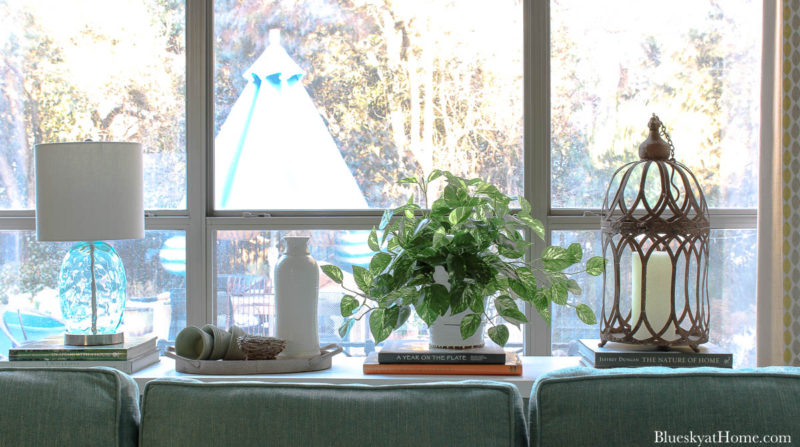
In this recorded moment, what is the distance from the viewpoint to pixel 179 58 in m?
3.05

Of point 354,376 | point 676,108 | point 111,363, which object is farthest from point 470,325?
point 676,108

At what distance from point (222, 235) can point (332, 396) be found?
206 centimetres

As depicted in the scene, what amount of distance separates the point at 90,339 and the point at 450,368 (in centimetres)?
96

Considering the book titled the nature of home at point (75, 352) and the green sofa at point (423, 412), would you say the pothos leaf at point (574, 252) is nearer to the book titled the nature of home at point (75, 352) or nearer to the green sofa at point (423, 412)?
the green sofa at point (423, 412)

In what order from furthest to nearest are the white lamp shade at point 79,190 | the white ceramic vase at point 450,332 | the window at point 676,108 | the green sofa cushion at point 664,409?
the window at point 676,108 < the white lamp shade at point 79,190 < the white ceramic vase at point 450,332 < the green sofa cushion at point 664,409

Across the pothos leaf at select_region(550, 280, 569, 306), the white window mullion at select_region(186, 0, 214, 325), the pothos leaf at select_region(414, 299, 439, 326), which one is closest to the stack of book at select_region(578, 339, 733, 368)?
the pothos leaf at select_region(550, 280, 569, 306)

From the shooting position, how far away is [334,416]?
1083 mm

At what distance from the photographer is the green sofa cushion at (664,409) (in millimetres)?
1051

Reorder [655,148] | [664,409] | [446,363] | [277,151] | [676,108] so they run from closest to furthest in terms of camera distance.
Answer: [664,409], [446,363], [655,148], [676,108], [277,151]

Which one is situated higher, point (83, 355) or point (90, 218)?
point (90, 218)

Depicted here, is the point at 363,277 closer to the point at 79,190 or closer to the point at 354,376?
the point at 354,376

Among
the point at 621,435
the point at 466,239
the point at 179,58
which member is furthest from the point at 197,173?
the point at 621,435

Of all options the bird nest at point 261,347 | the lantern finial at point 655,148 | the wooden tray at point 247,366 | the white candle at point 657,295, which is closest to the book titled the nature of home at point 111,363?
the wooden tray at point 247,366

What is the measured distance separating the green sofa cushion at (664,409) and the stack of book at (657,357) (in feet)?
2.31
